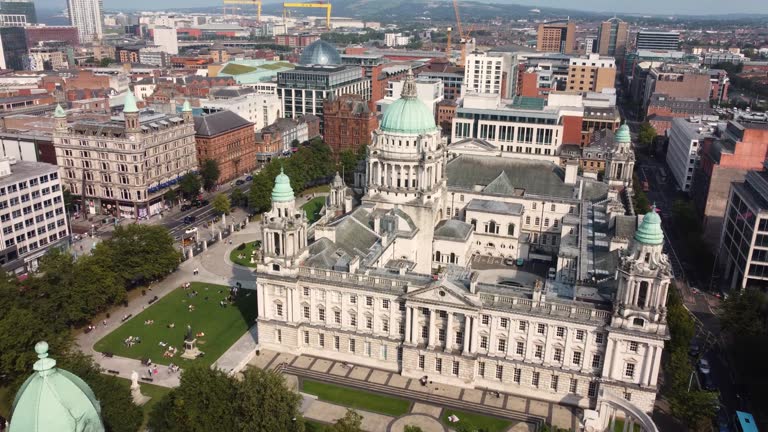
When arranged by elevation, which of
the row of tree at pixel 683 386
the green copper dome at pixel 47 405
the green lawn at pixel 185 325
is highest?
the green copper dome at pixel 47 405

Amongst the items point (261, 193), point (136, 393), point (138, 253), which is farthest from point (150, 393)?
point (261, 193)

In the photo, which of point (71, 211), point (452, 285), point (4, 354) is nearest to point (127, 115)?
point (71, 211)

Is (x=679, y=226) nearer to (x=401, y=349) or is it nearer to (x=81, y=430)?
(x=401, y=349)

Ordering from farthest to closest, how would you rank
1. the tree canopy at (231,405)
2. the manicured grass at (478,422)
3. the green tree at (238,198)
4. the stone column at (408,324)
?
the green tree at (238,198)
the stone column at (408,324)
the manicured grass at (478,422)
the tree canopy at (231,405)

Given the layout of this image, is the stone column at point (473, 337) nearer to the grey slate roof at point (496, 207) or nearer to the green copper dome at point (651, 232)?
the green copper dome at point (651, 232)

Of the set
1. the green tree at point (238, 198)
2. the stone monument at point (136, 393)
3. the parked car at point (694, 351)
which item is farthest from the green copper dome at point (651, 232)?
the green tree at point (238, 198)
